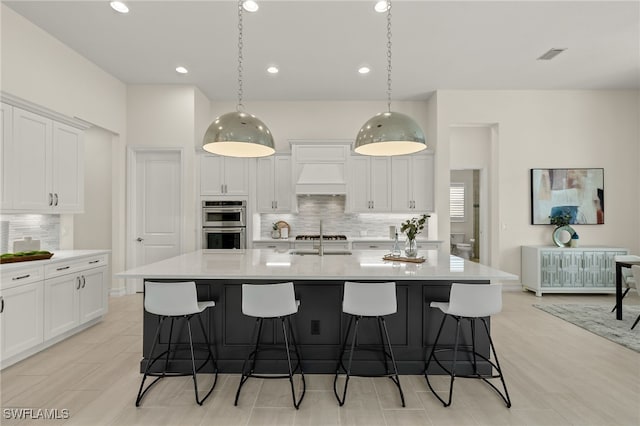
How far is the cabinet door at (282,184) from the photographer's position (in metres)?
5.95

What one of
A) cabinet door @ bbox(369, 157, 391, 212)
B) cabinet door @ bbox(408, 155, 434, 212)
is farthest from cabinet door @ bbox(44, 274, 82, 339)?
cabinet door @ bbox(408, 155, 434, 212)

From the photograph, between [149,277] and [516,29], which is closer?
[149,277]

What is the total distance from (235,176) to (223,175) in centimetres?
20

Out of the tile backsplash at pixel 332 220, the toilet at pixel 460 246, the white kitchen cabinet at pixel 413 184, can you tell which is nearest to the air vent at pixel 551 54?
the white kitchen cabinet at pixel 413 184

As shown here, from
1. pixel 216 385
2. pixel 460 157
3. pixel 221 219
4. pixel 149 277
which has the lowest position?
pixel 216 385

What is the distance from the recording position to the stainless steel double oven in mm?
5715

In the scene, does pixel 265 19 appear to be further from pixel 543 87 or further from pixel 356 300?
pixel 543 87

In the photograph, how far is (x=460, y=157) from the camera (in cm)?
700

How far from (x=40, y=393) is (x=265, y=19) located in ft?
12.8

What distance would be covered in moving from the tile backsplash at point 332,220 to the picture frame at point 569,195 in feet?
7.24

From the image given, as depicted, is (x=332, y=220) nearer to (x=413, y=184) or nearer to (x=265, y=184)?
(x=265, y=184)

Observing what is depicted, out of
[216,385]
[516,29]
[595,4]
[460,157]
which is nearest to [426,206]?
[460,157]

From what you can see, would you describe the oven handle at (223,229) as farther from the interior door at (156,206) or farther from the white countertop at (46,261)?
the white countertop at (46,261)

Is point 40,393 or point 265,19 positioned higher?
point 265,19
